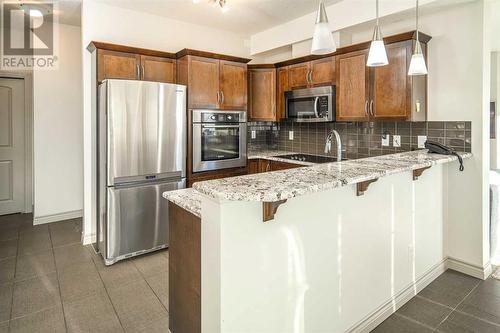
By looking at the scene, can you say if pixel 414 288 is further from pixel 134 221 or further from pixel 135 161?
pixel 135 161

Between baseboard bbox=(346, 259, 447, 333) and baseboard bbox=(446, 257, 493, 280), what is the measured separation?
0.09m

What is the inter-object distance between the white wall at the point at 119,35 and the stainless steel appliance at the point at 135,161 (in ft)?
1.39

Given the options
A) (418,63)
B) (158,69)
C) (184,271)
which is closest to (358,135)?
(418,63)

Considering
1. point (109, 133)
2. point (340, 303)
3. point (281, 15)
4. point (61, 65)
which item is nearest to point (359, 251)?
point (340, 303)

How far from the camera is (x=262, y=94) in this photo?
4496 mm

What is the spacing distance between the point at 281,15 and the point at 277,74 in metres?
0.75

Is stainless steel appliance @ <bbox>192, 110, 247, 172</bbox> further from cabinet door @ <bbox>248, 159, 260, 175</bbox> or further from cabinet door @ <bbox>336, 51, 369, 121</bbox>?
cabinet door @ <bbox>336, 51, 369, 121</bbox>

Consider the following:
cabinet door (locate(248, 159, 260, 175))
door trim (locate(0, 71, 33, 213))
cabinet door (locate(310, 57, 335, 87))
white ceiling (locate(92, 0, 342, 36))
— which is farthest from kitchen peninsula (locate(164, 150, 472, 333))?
door trim (locate(0, 71, 33, 213))

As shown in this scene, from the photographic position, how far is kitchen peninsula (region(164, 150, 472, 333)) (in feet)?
4.42

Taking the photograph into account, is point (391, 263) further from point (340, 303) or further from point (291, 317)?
point (291, 317)

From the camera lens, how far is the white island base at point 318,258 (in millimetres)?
1357

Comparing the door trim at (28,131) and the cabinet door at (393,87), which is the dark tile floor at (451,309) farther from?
the door trim at (28,131)

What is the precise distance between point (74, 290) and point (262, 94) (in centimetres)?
319

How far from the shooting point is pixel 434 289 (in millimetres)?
2590
